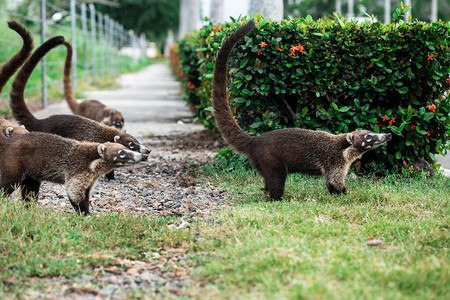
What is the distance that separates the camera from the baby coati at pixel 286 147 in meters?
5.04

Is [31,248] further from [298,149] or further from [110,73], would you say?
[110,73]

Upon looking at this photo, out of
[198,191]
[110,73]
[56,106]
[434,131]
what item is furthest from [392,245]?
[110,73]

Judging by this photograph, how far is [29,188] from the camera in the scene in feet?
15.8

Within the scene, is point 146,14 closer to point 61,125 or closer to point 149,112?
point 149,112

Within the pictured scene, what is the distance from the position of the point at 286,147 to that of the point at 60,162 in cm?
214

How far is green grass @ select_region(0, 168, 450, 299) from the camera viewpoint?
3.10 metres

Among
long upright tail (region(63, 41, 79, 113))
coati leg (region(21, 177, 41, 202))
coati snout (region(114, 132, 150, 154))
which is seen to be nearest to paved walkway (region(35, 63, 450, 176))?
long upright tail (region(63, 41, 79, 113))

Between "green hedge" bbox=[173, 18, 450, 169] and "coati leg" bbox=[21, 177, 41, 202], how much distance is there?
2.58 meters

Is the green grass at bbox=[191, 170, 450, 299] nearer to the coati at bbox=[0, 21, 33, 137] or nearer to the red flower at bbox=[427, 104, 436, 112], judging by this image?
the red flower at bbox=[427, 104, 436, 112]

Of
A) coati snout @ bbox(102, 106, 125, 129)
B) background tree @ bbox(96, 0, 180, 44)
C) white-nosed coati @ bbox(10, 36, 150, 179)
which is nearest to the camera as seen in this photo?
white-nosed coati @ bbox(10, 36, 150, 179)

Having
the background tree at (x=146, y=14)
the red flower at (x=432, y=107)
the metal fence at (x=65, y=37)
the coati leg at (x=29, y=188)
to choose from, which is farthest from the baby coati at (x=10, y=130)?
the background tree at (x=146, y=14)

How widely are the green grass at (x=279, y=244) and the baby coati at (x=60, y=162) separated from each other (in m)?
0.29

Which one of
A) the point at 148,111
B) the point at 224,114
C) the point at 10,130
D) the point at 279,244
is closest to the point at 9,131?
the point at 10,130

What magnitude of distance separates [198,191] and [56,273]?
8.11 feet
